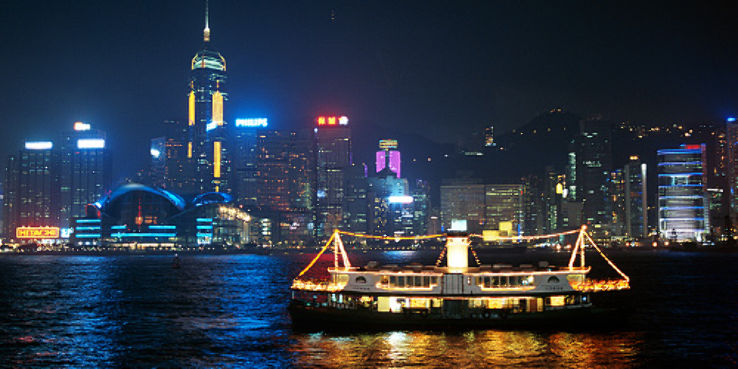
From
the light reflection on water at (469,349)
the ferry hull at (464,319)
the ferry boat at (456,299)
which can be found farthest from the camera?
the ferry boat at (456,299)

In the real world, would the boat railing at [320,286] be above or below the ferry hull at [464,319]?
above

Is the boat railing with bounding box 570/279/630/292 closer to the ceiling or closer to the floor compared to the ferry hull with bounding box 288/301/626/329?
closer to the ceiling

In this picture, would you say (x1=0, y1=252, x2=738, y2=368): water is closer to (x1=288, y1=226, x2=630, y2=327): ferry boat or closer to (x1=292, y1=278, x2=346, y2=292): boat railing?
(x1=288, y1=226, x2=630, y2=327): ferry boat

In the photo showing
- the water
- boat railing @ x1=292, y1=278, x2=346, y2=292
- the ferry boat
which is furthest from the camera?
boat railing @ x1=292, y1=278, x2=346, y2=292

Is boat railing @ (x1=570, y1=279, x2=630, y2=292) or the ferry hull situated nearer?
the ferry hull

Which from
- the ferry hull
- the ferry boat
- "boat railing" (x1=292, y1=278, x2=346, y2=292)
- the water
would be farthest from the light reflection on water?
"boat railing" (x1=292, y1=278, x2=346, y2=292)

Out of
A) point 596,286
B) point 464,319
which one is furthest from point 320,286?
point 596,286

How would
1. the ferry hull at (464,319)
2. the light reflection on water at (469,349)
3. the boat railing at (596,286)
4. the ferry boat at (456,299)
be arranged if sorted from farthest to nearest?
the boat railing at (596,286), the ferry boat at (456,299), the ferry hull at (464,319), the light reflection on water at (469,349)

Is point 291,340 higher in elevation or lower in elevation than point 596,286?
lower

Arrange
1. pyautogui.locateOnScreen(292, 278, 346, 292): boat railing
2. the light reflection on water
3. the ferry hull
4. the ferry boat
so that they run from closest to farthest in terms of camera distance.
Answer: the light reflection on water → the ferry hull → the ferry boat → pyautogui.locateOnScreen(292, 278, 346, 292): boat railing

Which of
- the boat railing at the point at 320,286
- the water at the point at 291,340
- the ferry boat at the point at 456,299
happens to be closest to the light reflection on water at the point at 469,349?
the water at the point at 291,340

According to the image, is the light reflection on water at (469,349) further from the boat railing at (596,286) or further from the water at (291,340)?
the boat railing at (596,286)

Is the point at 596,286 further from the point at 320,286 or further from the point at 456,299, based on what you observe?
the point at 320,286

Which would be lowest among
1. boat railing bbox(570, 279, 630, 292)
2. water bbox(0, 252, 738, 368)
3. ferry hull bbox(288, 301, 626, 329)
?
water bbox(0, 252, 738, 368)
